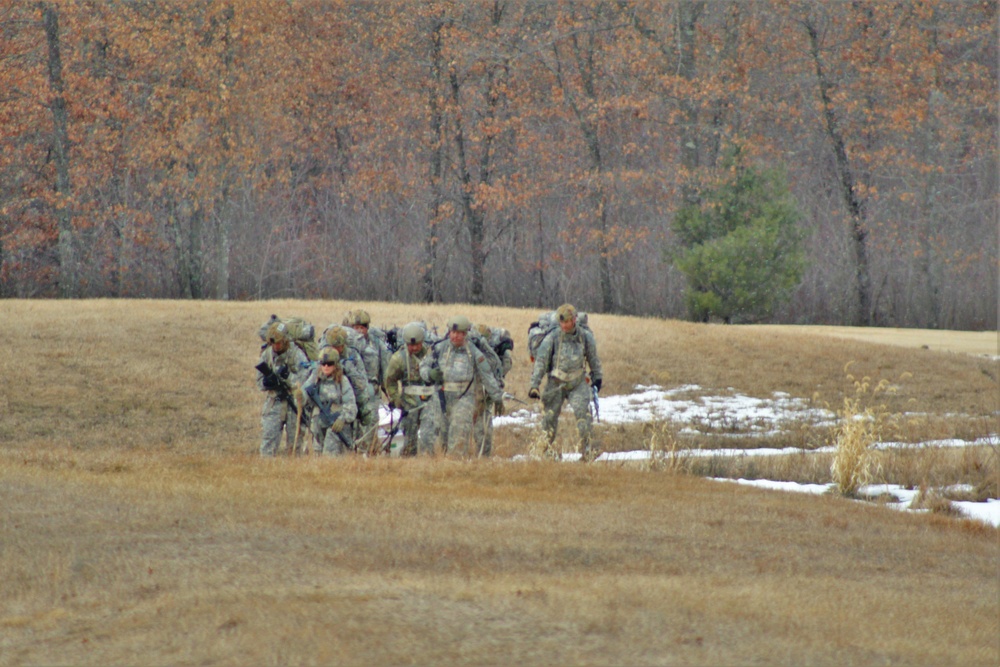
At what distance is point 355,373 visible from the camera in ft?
46.0

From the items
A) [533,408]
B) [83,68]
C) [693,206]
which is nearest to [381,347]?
[533,408]

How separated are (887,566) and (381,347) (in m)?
8.25

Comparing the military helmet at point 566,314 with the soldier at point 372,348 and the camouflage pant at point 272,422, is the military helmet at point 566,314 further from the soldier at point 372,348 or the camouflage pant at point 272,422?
the camouflage pant at point 272,422

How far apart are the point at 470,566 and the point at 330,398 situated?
5.72m

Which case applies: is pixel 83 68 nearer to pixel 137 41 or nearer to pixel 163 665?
pixel 137 41

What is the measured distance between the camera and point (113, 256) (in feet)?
128

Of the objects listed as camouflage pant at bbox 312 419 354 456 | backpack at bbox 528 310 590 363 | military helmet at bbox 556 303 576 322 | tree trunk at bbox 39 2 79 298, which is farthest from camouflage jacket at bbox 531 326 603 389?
tree trunk at bbox 39 2 79 298

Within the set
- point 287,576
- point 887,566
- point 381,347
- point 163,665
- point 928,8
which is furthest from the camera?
point 928,8

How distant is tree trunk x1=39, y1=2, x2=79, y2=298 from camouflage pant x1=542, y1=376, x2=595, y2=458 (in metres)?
20.4

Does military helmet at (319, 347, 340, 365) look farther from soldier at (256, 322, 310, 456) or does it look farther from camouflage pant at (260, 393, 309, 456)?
camouflage pant at (260, 393, 309, 456)

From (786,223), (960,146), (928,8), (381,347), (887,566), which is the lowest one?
(887,566)

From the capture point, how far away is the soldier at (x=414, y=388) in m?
14.7

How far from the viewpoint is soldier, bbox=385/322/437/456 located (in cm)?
1469

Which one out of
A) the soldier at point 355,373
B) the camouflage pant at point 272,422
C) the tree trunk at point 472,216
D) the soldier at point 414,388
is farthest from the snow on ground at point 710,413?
the tree trunk at point 472,216
